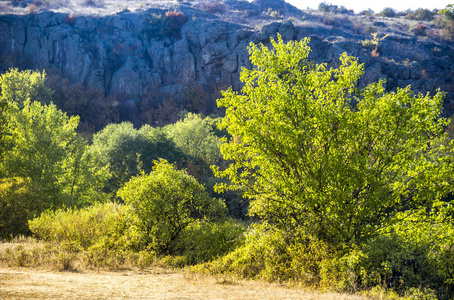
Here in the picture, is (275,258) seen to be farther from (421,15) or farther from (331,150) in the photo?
(421,15)

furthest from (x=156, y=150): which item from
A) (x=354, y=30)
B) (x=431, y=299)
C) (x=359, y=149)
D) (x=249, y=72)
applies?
(x=354, y=30)

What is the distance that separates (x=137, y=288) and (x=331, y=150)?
7003 millimetres

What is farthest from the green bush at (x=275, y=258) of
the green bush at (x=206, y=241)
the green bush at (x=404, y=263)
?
the green bush at (x=206, y=241)

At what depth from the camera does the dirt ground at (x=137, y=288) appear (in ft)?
21.0

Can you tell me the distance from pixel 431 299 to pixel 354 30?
74701 mm

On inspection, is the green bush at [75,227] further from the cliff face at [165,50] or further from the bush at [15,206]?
the cliff face at [165,50]

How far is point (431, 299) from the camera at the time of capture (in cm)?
811

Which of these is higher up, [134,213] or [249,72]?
[249,72]

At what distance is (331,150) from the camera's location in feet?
34.5

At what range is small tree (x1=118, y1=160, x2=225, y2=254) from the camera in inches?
526

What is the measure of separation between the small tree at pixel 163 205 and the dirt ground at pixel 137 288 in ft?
9.73

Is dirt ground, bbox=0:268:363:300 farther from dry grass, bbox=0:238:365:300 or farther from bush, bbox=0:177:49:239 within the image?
bush, bbox=0:177:49:239

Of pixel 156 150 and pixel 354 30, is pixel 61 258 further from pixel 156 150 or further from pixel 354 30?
pixel 354 30

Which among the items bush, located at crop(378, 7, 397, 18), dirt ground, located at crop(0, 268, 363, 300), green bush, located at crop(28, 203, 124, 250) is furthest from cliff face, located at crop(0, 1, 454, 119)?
dirt ground, located at crop(0, 268, 363, 300)
